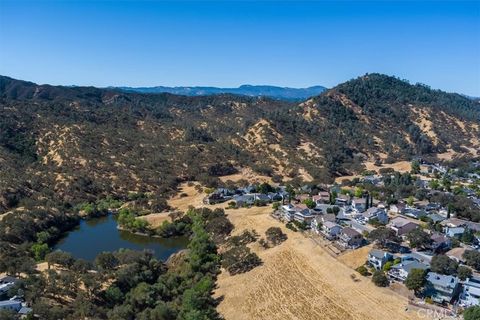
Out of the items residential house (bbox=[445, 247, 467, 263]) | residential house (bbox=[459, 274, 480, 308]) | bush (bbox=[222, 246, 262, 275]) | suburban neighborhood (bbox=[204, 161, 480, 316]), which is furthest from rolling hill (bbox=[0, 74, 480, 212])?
residential house (bbox=[459, 274, 480, 308])

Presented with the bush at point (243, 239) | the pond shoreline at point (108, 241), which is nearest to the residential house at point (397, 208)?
the bush at point (243, 239)

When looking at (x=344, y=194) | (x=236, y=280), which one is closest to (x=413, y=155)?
(x=344, y=194)

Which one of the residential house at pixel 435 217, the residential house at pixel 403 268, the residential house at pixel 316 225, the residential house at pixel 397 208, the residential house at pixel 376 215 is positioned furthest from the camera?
the residential house at pixel 397 208

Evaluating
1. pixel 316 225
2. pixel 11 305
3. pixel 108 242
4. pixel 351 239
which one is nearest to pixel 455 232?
pixel 351 239

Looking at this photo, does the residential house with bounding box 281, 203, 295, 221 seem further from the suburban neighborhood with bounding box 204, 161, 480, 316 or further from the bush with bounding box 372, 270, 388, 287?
the bush with bounding box 372, 270, 388, 287

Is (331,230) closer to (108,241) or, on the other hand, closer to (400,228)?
(400,228)

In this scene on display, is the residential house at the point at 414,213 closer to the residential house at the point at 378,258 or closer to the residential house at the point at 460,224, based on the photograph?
the residential house at the point at 460,224
